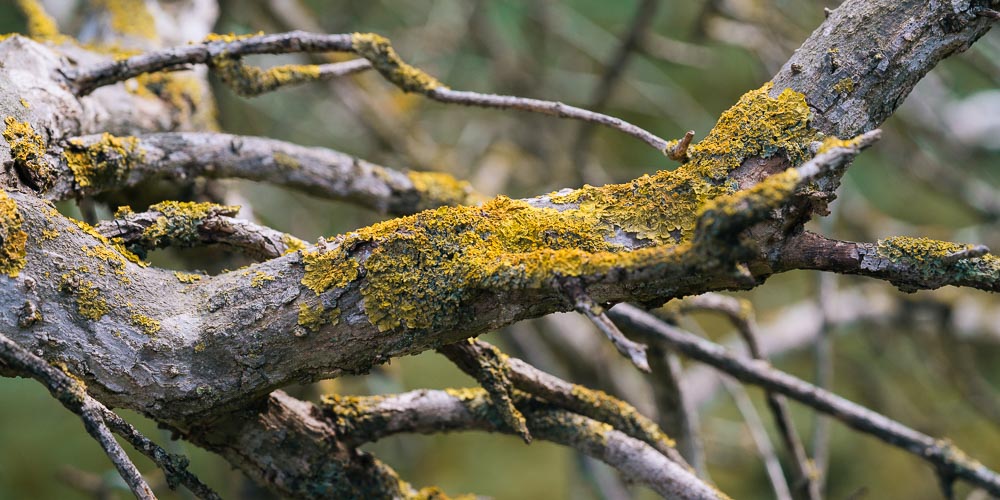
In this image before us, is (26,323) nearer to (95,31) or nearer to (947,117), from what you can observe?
(95,31)

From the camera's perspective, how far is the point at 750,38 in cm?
298

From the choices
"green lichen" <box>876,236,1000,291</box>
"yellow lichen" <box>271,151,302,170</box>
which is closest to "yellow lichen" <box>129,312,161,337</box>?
"yellow lichen" <box>271,151,302,170</box>

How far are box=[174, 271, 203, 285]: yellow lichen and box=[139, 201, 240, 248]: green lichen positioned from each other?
0.27 feet

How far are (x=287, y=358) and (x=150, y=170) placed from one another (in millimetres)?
604

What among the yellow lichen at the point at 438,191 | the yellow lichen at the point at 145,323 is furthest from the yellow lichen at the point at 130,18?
the yellow lichen at the point at 145,323

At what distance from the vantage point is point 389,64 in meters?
1.40

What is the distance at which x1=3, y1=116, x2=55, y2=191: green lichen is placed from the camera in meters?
1.15

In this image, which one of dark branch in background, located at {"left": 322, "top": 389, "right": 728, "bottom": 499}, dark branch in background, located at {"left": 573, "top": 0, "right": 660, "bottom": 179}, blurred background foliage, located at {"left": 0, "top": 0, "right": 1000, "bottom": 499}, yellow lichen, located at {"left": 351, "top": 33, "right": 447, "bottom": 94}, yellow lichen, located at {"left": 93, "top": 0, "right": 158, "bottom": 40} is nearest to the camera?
dark branch in background, located at {"left": 322, "top": 389, "right": 728, "bottom": 499}

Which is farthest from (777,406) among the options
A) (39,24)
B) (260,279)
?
(39,24)

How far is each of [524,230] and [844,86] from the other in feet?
1.51

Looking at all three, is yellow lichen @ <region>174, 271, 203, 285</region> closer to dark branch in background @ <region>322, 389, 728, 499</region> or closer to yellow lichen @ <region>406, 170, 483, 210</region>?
dark branch in background @ <region>322, 389, 728, 499</region>

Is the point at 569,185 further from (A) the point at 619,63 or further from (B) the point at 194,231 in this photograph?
(B) the point at 194,231

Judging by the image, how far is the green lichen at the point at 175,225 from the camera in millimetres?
1166

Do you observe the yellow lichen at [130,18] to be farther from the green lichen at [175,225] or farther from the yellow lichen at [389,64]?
the green lichen at [175,225]
